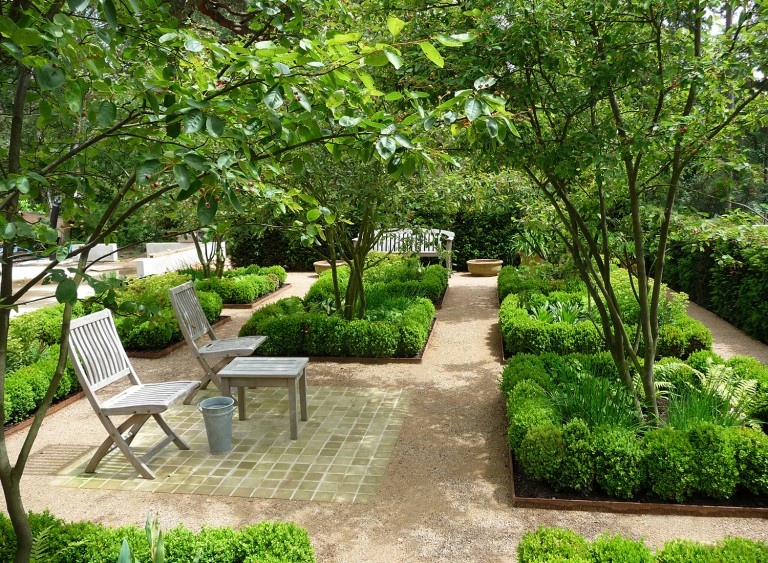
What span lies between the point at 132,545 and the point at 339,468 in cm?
220

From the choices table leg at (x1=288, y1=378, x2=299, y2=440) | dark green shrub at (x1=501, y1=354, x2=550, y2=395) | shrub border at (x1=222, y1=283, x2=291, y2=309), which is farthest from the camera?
shrub border at (x1=222, y1=283, x2=291, y2=309)

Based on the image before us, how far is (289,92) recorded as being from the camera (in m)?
2.20

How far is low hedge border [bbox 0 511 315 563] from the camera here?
3162 millimetres

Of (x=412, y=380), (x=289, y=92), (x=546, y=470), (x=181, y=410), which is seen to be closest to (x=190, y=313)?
(x=181, y=410)

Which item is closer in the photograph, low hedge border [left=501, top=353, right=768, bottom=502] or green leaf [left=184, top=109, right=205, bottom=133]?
green leaf [left=184, top=109, right=205, bottom=133]

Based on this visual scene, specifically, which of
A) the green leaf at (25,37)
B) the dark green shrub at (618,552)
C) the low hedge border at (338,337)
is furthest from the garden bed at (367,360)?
the green leaf at (25,37)

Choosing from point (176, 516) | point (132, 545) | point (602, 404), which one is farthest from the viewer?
point (602, 404)

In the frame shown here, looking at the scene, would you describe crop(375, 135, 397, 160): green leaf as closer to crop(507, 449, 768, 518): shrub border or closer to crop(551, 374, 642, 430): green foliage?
crop(507, 449, 768, 518): shrub border

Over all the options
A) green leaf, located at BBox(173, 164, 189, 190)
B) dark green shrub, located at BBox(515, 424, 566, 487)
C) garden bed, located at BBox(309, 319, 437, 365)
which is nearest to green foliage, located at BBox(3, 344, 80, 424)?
garden bed, located at BBox(309, 319, 437, 365)

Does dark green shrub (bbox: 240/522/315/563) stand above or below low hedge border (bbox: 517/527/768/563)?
below

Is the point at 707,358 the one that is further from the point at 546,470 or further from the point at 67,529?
the point at 67,529

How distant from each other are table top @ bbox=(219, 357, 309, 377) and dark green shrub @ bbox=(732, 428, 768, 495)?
144 inches

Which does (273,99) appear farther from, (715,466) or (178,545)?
(715,466)

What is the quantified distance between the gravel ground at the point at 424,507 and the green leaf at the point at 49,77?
3.25 meters
